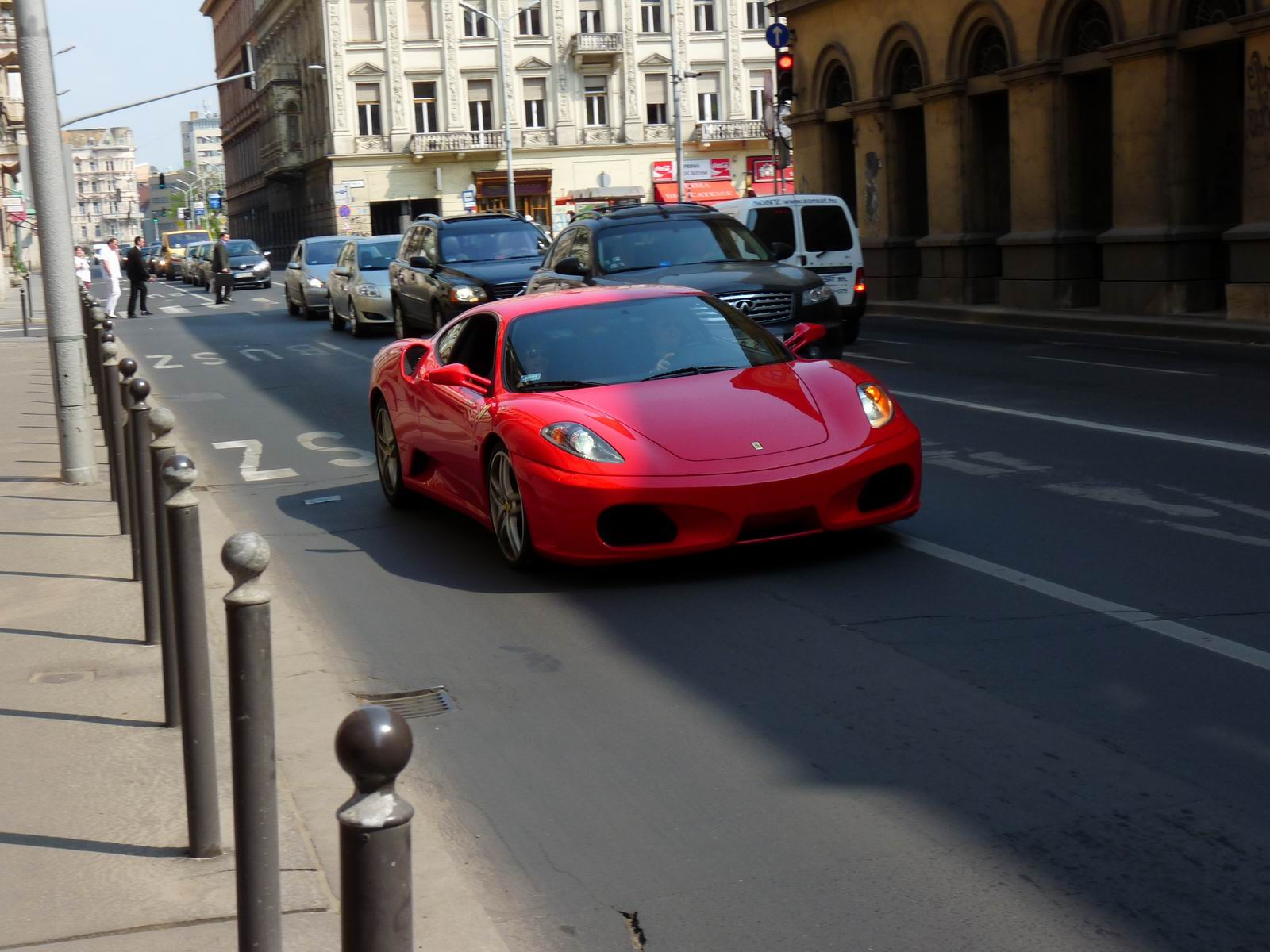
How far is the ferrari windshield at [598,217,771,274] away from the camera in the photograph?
17.4 meters

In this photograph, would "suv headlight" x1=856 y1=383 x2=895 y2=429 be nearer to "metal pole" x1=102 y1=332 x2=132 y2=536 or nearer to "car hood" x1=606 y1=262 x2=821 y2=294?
"metal pole" x1=102 y1=332 x2=132 y2=536

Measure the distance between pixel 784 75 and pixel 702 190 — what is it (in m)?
37.6

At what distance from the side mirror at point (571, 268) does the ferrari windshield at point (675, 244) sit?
22cm

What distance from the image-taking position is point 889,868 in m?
4.18

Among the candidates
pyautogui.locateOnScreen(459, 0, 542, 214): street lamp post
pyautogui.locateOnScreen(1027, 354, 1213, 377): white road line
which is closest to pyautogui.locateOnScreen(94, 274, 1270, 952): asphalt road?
pyautogui.locateOnScreen(1027, 354, 1213, 377): white road line

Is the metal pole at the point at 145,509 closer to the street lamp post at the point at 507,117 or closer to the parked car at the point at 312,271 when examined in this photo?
the parked car at the point at 312,271

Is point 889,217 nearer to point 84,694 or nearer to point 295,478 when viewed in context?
point 295,478

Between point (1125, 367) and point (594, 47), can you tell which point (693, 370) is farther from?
point (594, 47)

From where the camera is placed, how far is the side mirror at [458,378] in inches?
340

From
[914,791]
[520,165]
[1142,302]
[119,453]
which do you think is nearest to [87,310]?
[119,453]

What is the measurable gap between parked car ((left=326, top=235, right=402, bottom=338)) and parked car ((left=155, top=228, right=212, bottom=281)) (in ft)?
162

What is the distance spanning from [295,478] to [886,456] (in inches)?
210

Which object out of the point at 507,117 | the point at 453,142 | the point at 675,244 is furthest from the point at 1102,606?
the point at 453,142

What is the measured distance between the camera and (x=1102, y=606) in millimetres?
6711
